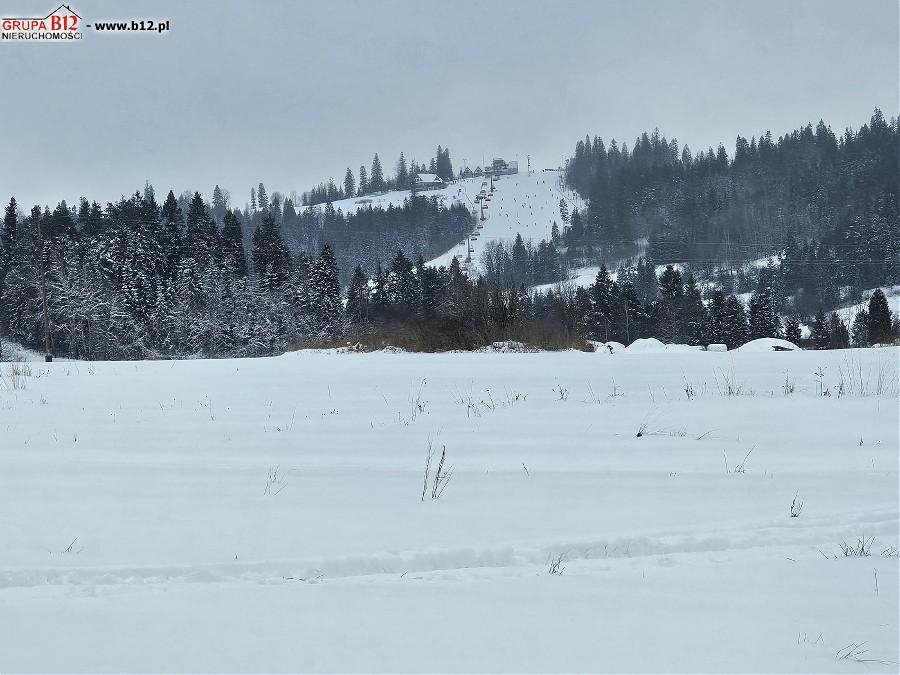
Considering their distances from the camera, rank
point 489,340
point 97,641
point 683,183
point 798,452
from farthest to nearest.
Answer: point 683,183, point 489,340, point 798,452, point 97,641

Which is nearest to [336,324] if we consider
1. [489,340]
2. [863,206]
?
[489,340]

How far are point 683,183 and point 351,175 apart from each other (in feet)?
354

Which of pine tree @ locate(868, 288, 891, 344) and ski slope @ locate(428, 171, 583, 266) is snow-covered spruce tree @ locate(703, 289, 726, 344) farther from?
ski slope @ locate(428, 171, 583, 266)

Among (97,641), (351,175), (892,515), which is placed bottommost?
(892,515)

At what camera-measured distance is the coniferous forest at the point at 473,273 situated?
41094 mm

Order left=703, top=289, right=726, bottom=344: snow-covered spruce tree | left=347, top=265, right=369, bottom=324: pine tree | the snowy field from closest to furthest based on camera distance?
the snowy field → left=703, top=289, right=726, bottom=344: snow-covered spruce tree → left=347, top=265, right=369, bottom=324: pine tree

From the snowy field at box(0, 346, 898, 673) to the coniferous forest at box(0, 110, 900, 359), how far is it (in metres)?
10.2

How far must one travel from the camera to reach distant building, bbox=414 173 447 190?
624 feet

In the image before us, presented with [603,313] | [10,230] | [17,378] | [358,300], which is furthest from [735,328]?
[10,230]

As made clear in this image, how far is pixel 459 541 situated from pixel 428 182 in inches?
7728

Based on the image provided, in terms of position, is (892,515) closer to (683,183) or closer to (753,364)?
(753,364)

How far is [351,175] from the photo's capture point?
197 metres

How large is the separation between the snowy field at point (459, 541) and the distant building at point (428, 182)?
626 feet

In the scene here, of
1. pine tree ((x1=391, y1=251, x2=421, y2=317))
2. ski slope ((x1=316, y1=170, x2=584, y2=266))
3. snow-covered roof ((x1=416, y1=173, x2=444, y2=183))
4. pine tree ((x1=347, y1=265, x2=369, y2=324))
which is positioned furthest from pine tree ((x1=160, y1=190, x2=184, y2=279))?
snow-covered roof ((x1=416, y1=173, x2=444, y2=183))
